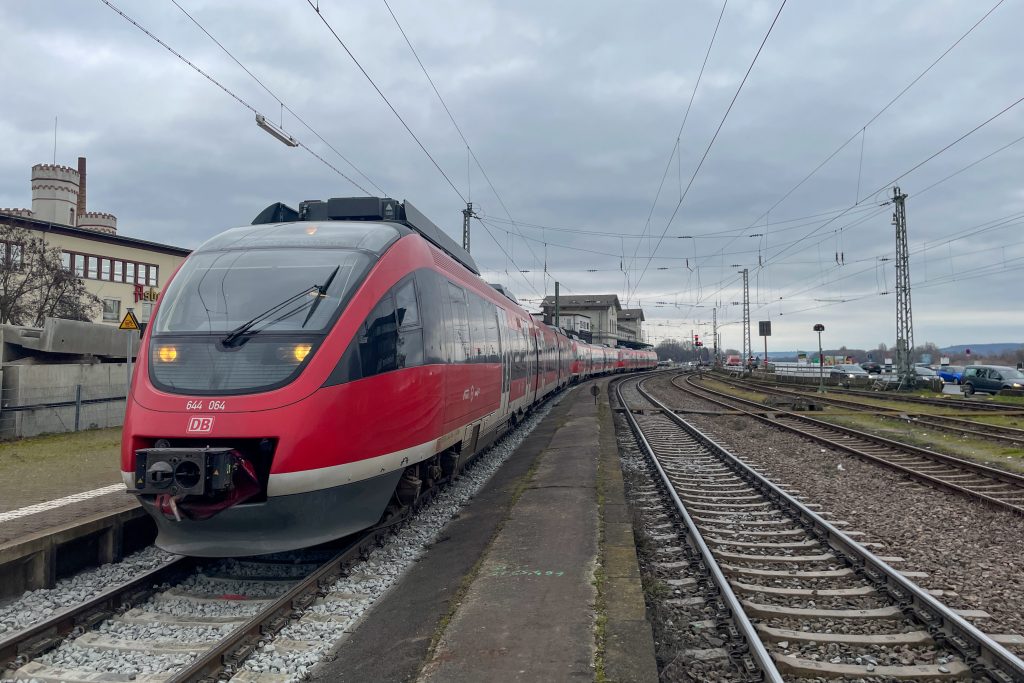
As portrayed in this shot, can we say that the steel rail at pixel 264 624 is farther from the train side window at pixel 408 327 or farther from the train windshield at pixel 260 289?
the train windshield at pixel 260 289

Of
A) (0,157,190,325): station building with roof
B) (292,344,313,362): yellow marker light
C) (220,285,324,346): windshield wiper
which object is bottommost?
(292,344,313,362): yellow marker light

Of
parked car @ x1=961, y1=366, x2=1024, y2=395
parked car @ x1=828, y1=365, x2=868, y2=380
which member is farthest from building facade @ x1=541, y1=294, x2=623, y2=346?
parked car @ x1=961, y1=366, x2=1024, y2=395

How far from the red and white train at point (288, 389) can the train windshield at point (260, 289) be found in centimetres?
1

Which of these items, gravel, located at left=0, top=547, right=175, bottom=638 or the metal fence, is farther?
the metal fence

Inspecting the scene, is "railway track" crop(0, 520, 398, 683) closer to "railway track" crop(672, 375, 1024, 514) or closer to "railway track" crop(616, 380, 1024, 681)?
"railway track" crop(616, 380, 1024, 681)

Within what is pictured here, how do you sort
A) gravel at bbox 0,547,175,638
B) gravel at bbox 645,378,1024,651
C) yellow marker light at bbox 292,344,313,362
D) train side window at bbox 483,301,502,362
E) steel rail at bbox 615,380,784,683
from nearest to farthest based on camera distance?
steel rail at bbox 615,380,784,683 → gravel at bbox 0,547,175,638 → gravel at bbox 645,378,1024,651 → yellow marker light at bbox 292,344,313,362 → train side window at bbox 483,301,502,362

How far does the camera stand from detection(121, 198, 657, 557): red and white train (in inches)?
218

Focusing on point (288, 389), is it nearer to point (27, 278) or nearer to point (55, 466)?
point (55, 466)

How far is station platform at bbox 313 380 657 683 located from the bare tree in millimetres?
19931

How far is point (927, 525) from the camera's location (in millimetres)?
7922

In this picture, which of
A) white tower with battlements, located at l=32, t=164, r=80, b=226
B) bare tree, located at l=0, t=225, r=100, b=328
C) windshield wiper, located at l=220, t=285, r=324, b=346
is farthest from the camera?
white tower with battlements, located at l=32, t=164, r=80, b=226

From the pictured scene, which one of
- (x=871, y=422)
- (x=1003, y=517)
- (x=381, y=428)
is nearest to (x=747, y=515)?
(x=1003, y=517)

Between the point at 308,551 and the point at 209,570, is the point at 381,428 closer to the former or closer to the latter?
the point at 308,551

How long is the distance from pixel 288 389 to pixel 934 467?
11063mm
